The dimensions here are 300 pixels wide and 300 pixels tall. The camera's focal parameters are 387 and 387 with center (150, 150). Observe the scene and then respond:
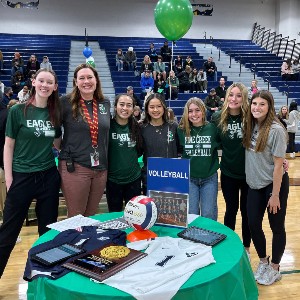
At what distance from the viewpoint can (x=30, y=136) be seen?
228cm

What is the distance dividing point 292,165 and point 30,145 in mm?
5794

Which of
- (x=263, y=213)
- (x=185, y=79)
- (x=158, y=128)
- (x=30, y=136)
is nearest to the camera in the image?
(x=30, y=136)

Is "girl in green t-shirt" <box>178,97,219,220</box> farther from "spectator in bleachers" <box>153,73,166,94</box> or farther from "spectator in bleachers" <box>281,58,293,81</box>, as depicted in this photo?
"spectator in bleachers" <box>281,58,293,81</box>

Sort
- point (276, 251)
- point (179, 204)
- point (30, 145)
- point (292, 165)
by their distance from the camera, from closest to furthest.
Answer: point (179, 204) < point (30, 145) < point (276, 251) < point (292, 165)

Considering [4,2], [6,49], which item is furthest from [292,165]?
[4,2]

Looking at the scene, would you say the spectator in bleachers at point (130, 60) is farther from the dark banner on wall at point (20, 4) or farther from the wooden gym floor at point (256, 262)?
the wooden gym floor at point (256, 262)

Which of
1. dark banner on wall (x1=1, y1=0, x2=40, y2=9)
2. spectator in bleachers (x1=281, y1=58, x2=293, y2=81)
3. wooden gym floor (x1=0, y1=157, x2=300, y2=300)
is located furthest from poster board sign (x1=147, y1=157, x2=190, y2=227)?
dark banner on wall (x1=1, y1=0, x2=40, y2=9)

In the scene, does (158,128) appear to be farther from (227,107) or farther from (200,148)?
(227,107)

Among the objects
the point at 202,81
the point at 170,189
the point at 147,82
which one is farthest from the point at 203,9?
the point at 170,189

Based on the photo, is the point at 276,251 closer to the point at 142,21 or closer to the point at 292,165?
the point at 292,165

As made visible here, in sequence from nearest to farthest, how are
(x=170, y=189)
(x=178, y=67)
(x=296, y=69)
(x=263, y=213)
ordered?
(x=170, y=189), (x=263, y=213), (x=178, y=67), (x=296, y=69)

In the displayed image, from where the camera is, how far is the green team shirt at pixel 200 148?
2.67 meters

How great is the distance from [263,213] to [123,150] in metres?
1.02

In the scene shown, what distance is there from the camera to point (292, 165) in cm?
705
